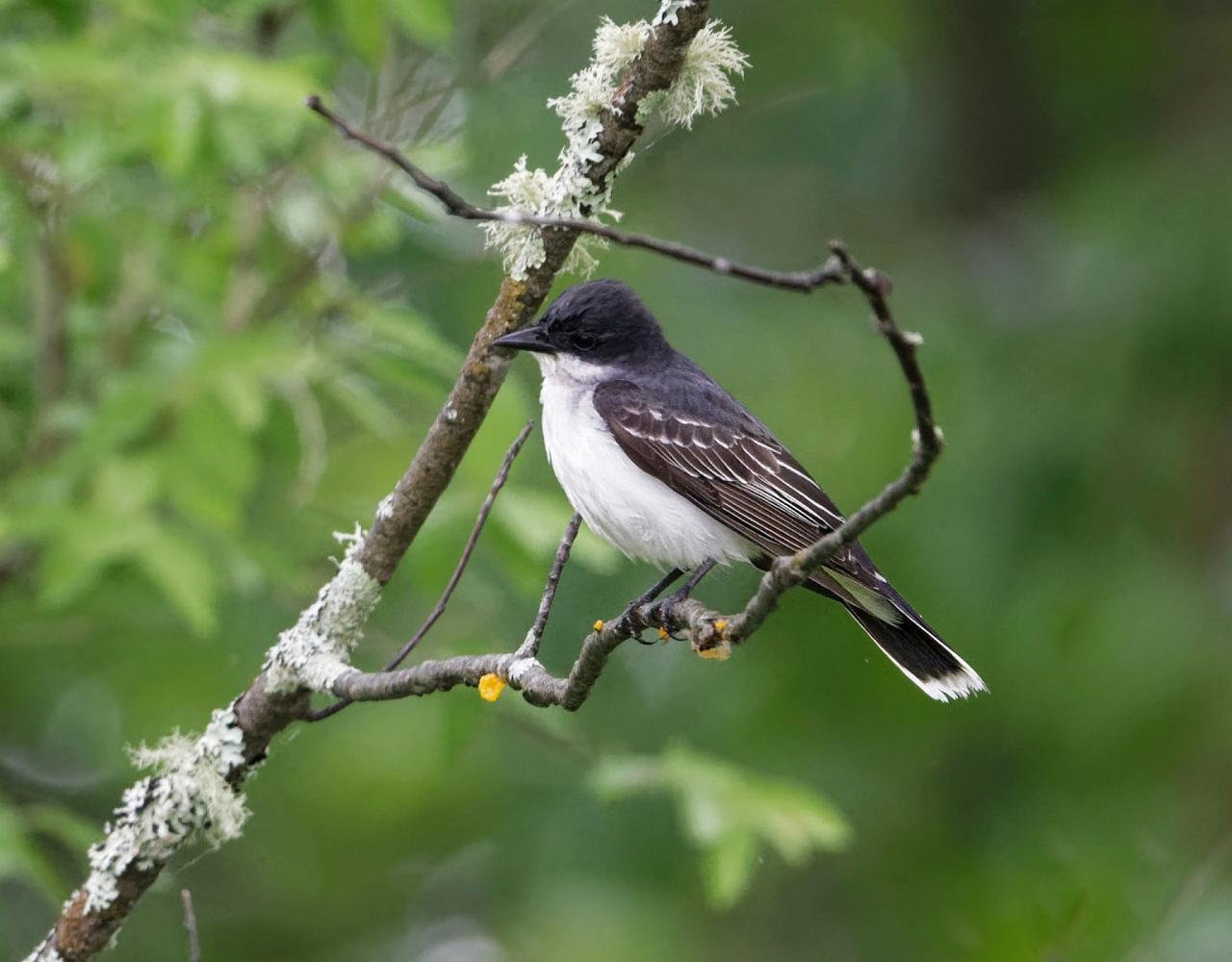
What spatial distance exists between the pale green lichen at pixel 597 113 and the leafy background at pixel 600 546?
151 cm

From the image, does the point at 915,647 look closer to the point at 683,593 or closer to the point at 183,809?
the point at 683,593

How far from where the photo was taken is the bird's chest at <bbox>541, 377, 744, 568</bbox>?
4.57 meters

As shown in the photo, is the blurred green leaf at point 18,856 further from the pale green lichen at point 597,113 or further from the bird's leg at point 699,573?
the pale green lichen at point 597,113

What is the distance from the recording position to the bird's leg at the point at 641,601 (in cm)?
345

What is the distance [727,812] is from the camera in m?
5.06

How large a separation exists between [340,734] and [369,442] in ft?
7.36

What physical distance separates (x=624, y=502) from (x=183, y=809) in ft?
5.28

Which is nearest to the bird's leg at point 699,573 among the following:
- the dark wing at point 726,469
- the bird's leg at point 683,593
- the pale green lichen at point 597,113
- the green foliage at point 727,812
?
the bird's leg at point 683,593

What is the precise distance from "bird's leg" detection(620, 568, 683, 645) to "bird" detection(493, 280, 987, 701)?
11mm

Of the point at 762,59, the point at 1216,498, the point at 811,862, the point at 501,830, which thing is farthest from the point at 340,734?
the point at 1216,498

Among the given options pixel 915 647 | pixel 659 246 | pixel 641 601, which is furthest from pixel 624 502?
pixel 659 246

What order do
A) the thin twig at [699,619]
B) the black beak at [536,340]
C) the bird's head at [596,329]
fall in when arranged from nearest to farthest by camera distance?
the thin twig at [699,619]
the black beak at [536,340]
the bird's head at [596,329]

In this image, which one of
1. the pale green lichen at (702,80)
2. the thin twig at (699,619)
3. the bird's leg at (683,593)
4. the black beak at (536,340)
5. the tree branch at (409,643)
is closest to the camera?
the thin twig at (699,619)

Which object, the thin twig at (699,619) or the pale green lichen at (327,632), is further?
the pale green lichen at (327,632)
